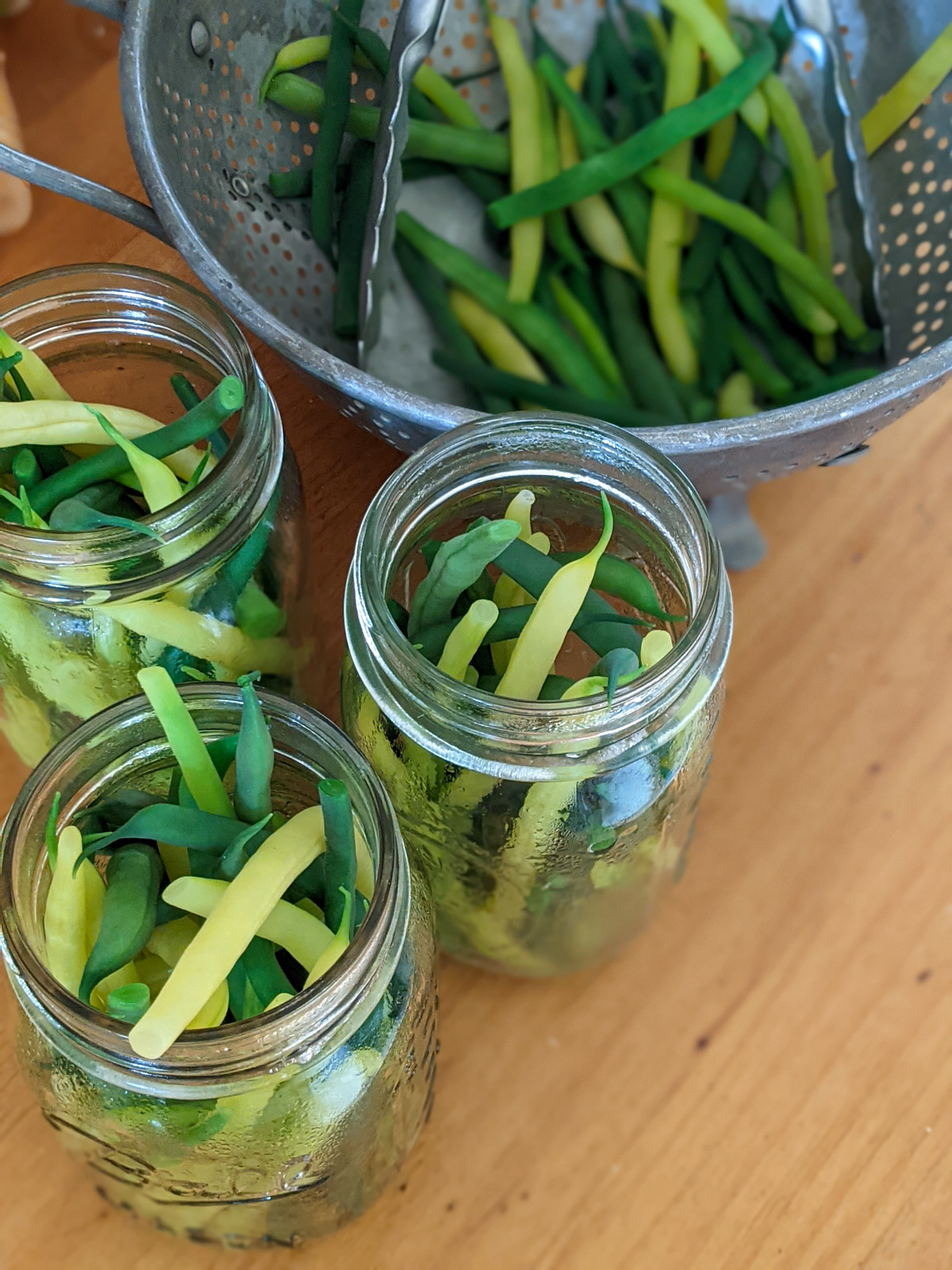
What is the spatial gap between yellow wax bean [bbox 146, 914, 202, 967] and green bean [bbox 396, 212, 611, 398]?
0.30 metres

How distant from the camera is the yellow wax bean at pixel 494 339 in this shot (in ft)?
1.69

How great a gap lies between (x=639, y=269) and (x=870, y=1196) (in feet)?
1.29

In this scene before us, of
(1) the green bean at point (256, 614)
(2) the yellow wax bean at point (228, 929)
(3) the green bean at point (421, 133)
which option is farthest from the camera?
(3) the green bean at point (421, 133)

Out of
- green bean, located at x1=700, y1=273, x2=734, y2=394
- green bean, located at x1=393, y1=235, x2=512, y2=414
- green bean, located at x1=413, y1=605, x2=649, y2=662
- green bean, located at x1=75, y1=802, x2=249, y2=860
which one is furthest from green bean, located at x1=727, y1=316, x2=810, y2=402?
green bean, located at x1=75, y1=802, x2=249, y2=860

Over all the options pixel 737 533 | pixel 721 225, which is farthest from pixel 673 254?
pixel 737 533

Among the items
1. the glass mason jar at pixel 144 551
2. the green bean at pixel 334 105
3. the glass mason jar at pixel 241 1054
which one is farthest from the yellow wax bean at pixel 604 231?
the glass mason jar at pixel 241 1054

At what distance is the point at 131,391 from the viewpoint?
0.40m

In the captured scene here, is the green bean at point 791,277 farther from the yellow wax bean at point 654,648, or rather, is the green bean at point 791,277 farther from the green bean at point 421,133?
the yellow wax bean at point 654,648

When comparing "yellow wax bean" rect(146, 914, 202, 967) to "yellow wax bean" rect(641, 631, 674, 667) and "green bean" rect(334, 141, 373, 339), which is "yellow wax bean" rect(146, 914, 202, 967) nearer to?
"yellow wax bean" rect(641, 631, 674, 667)

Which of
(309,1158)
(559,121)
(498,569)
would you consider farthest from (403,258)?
(309,1158)

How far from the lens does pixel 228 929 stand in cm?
28

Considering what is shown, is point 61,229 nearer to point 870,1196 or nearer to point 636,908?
point 636,908

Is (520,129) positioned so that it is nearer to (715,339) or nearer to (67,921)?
(715,339)

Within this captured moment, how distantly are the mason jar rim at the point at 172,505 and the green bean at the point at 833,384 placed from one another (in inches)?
10.0
